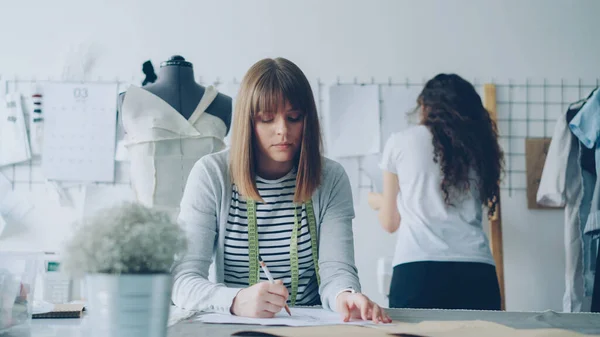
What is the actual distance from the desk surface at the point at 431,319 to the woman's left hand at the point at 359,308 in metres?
0.04

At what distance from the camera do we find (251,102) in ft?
4.13

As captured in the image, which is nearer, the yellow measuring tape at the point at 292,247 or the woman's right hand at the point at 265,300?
the woman's right hand at the point at 265,300

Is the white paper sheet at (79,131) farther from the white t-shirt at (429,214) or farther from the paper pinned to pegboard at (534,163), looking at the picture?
the paper pinned to pegboard at (534,163)

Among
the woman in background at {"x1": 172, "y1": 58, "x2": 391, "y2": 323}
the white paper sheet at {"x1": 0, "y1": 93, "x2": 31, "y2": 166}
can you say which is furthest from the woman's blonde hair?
the white paper sheet at {"x1": 0, "y1": 93, "x2": 31, "y2": 166}

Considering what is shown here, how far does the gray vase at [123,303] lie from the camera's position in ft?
2.01

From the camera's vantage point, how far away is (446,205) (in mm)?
1844

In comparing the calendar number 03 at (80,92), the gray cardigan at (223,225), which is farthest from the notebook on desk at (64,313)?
the calendar number 03 at (80,92)

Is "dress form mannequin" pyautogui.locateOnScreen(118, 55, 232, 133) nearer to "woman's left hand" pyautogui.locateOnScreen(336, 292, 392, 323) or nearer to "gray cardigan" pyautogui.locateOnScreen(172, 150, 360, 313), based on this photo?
"gray cardigan" pyautogui.locateOnScreen(172, 150, 360, 313)

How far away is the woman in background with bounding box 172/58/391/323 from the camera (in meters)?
1.24

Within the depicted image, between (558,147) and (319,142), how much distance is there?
1348mm

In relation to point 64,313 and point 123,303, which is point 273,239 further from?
point 123,303

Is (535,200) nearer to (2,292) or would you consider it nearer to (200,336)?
(200,336)

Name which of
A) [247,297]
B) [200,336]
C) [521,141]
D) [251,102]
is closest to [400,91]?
[521,141]

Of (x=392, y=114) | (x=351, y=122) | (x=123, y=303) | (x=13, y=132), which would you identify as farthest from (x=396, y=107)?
(x=123, y=303)
